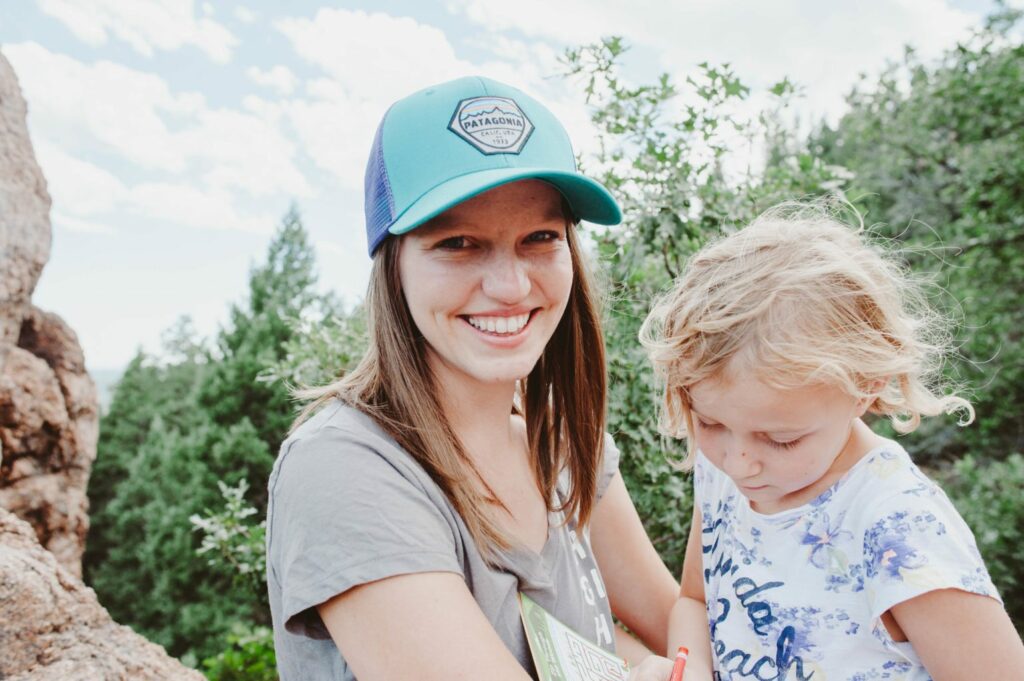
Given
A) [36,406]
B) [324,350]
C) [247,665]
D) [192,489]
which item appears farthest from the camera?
[192,489]

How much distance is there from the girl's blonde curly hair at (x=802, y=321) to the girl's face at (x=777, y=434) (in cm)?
3

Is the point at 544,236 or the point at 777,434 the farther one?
the point at 544,236

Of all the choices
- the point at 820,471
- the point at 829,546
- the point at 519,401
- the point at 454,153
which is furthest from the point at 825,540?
the point at 454,153

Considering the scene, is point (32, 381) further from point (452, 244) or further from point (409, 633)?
point (409, 633)

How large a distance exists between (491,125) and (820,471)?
91cm

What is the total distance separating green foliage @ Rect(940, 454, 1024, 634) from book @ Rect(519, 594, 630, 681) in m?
5.07

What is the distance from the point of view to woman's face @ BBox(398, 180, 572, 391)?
4.78 feet

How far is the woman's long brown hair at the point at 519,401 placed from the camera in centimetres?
143

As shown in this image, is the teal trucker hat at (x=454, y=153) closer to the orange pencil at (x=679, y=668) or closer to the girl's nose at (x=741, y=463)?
the girl's nose at (x=741, y=463)

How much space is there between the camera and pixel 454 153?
4.60 ft

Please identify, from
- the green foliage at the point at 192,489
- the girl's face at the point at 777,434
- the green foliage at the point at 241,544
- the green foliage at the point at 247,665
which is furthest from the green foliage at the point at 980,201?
the green foliage at the point at 192,489

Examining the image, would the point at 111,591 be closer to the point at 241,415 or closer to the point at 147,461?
the point at 147,461

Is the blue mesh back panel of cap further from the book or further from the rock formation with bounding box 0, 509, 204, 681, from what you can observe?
the rock formation with bounding box 0, 509, 204, 681

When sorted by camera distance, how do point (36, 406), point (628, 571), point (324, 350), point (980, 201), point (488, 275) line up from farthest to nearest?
point (980, 201)
point (324, 350)
point (36, 406)
point (628, 571)
point (488, 275)
